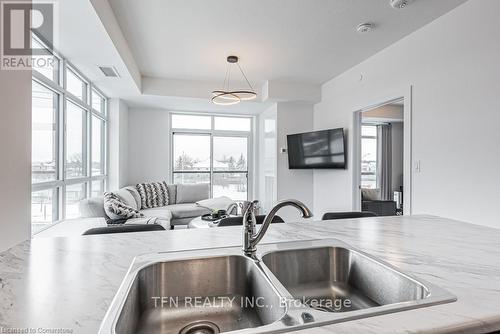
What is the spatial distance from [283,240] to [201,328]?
0.52 m

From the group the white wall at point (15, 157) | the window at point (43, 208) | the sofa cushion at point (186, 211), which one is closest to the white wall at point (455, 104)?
the white wall at point (15, 157)

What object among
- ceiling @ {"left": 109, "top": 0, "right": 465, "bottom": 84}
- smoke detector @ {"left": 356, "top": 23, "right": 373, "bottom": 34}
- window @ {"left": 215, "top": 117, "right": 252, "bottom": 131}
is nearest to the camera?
ceiling @ {"left": 109, "top": 0, "right": 465, "bottom": 84}

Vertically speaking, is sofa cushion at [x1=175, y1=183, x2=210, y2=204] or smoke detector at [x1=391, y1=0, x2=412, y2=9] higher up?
smoke detector at [x1=391, y1=0, x2=412, y2=9]

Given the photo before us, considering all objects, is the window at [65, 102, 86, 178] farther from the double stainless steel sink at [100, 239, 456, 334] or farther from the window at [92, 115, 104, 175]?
the double stainless steel sink at [100, 239, 456, 334]

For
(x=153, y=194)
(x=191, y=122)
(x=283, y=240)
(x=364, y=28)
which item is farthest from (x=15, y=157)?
(x=191, y=122)

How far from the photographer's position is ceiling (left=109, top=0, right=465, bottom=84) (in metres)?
2.35

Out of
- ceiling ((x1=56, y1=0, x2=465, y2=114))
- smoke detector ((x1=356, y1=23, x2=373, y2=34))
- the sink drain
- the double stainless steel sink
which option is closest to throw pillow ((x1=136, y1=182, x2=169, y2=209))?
ceiling ((x1=56, y1=0, x2=465, y2=114))

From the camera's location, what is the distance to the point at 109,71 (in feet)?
10.8

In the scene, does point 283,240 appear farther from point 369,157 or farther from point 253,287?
point 369,157

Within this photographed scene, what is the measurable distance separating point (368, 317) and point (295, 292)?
18.4 inches

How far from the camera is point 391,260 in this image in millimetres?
948

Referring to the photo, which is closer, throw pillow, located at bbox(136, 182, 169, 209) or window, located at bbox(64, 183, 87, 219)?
window, located at bbox(64, 183, 87, 219)

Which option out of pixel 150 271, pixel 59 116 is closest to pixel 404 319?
pixel 150 271

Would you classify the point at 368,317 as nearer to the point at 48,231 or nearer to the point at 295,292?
the point at 295,292
